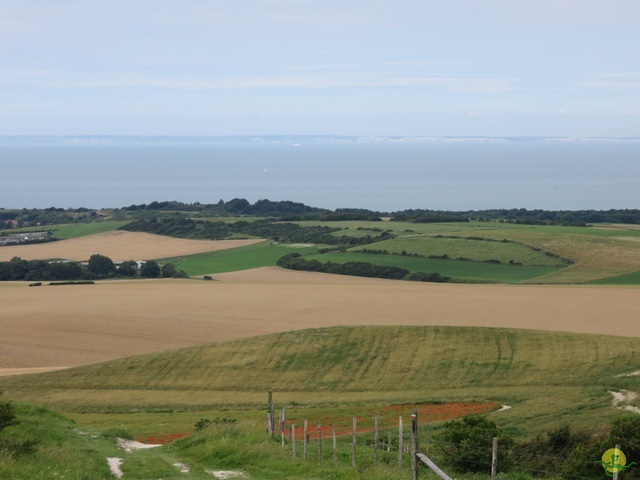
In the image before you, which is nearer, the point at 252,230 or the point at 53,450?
the point at 53,450

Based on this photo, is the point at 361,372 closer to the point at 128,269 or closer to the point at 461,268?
the point at 461,268

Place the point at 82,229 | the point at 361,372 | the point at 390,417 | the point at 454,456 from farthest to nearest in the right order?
the point at 82,229 < the point at 361,372 < the point at 390,417 < the point at 454,456

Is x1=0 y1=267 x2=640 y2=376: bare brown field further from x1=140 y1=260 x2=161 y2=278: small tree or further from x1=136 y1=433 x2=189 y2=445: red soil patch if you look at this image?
x1=136 y1=433 x2=189 y2=445: red soil patch

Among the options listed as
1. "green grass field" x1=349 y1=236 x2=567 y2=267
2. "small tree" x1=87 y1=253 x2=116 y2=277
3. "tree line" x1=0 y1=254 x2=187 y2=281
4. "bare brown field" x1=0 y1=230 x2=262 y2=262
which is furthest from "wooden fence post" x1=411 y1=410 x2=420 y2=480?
"bare brown field" x1=0 y1=230 x2=262 y2=262

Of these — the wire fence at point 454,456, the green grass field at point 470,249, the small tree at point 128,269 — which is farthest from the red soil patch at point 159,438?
the small tree at point 128,269

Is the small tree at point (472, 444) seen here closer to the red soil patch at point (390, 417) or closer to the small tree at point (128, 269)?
the red soil patch at point (390, 417)

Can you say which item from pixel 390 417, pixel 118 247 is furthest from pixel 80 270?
pixel 390 417

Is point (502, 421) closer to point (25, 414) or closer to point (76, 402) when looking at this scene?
point (25, 414)
